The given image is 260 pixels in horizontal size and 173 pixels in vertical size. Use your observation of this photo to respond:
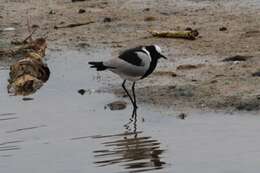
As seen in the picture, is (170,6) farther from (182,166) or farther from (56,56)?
(182,166)

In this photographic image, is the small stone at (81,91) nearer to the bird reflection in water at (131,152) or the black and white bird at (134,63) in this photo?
the black and white bird at (134,63)

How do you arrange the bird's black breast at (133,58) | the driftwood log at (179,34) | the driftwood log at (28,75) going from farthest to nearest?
the driftwood log at (179,34) < the driftwood log at (28,75) < the bird's black breast at (133,58)

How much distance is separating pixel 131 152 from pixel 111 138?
0.49 meters

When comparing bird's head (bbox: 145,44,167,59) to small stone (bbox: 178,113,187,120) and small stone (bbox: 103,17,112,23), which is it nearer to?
small stone (bbox: 178,113,187,120)

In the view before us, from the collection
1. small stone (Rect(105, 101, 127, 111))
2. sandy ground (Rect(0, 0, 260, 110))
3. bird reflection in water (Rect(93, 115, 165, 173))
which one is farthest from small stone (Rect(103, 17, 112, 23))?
bird reflection in water (Rect(93, 115, 165, 173))

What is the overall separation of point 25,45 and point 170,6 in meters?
3.22

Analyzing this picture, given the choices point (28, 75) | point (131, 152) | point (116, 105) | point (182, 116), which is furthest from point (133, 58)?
point (131, 152)

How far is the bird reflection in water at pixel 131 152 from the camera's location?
26.4 feet

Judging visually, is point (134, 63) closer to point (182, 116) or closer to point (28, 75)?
point (182, 116)

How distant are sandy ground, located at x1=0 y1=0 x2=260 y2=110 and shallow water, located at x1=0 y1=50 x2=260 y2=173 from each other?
56 centimetres

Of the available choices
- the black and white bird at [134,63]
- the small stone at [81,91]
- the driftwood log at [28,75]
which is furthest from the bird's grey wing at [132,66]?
the driftwood log at [28,75]

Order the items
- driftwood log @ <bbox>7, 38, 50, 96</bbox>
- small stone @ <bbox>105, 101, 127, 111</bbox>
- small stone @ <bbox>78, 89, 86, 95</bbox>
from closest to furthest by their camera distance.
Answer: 1. small stone @ <bbox>105, 101, 127, 111</bbox>
2. small stone @ <bbox>78, 89, 86, 95</bbox>
3. driftwood log @ <bbox>7, 38, 50, 96</bbox>

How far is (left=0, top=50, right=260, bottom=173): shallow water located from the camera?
7.96 meters

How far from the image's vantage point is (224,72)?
11.2m
